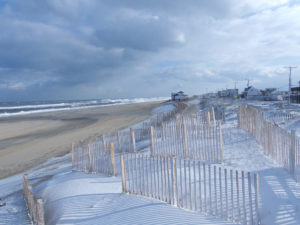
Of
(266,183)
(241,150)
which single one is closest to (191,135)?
(241,150)

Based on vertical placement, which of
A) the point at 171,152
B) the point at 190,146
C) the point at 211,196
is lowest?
the point at 211,196

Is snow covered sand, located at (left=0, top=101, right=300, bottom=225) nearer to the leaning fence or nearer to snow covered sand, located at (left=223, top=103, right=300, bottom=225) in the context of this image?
snow covered sand, located at (left=223, top=103, right=300, bottom=225)

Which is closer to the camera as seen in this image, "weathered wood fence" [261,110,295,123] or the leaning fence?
the leaning fence

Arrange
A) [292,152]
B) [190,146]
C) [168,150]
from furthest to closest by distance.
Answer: [168,150], [190,146], [292,152]

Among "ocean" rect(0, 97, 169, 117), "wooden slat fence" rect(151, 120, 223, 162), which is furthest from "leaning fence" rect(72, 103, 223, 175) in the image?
"ocean" rect(0, 97, 169, 117)

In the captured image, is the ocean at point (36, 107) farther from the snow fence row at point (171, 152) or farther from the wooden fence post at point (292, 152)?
the wooden fence post at point (292, 152)

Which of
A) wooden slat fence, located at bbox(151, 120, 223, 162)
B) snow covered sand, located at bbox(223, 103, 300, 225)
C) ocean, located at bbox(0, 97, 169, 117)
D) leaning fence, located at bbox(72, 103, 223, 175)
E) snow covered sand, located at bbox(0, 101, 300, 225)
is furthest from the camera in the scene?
ocean, located at bbox(0, 97, 169, 117)

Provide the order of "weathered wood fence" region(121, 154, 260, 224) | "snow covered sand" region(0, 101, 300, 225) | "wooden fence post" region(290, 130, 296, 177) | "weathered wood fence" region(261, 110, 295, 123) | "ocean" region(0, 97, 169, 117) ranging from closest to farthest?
"weathered wood fence" region(121, 154, 260, 224) → "snow covered sand" region(0, 101, 300, 225) → "wooden fence post" region(290, 130, 296, 177) → "weathered wood fence" region(261, 110, 295, 123) → "ocean" region(0, 97, 169, 117)

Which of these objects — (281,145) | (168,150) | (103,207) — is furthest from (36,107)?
(281,145)

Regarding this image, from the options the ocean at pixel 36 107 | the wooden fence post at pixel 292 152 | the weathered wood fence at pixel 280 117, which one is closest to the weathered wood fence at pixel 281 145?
the wooden fence post at pixel 292 152

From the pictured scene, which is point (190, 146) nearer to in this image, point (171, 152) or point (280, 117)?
point (171, 152)

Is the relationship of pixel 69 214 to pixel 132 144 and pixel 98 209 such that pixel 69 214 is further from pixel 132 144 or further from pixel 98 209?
pixel 132 144

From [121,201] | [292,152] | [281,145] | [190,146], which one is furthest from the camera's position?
[190,146]

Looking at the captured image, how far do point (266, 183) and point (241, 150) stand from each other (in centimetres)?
353
